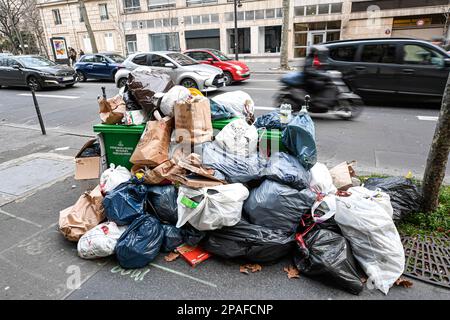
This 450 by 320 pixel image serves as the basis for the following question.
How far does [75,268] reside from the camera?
8.70ft

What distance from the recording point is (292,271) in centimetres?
253

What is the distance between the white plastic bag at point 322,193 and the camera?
2.68m

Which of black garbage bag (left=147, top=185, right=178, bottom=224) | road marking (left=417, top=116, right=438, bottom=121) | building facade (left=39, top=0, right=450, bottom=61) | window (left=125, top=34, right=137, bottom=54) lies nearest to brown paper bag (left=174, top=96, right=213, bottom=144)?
black garbage bag (left=147, top=185, right=178, bottom=224)

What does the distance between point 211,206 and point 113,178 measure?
134cm

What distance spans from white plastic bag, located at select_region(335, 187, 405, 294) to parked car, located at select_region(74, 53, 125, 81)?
1449 centimetres

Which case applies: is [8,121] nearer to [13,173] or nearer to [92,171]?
[13,173]

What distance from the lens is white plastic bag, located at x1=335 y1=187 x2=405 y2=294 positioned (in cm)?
237

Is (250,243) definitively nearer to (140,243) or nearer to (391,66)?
(140,243)

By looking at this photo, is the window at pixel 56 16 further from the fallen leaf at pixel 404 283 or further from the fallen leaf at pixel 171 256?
the fallen leaf at pixel 404 283

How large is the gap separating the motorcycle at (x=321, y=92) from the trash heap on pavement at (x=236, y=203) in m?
3.89

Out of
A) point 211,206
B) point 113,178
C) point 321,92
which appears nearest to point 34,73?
point 321,92

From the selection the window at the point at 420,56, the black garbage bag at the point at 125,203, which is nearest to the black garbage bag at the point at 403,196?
the black garbage bag at the point at 125,203
